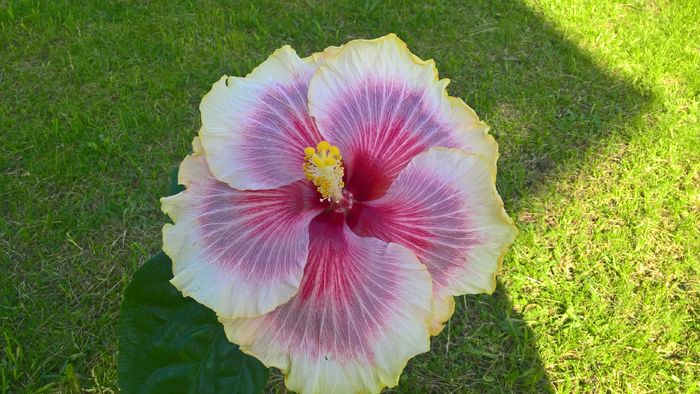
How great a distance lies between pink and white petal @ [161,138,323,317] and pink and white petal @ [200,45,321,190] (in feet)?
0.12

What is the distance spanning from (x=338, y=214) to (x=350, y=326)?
23 centimetres

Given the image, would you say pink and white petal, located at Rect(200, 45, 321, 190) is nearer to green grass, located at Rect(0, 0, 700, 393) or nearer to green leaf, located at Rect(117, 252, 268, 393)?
green leaf, located at Rect(117, 252, 268, 393)

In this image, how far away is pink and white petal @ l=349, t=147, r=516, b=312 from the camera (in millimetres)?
932

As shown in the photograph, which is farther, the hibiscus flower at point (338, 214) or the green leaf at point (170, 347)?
the green leaf at point (170, 347)

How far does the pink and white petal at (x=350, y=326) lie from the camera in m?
0.88

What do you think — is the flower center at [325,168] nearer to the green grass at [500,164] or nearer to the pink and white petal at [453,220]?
the pink and white petal at [453,220]

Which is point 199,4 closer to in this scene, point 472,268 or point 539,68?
point 539,68

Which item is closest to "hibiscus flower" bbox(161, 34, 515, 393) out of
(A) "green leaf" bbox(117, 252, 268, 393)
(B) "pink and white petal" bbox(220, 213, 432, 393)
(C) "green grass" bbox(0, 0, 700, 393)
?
(B) "pink and white petal" bbox(220, 213, 432, 393)

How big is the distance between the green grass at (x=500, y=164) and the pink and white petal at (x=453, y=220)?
48.1 inches

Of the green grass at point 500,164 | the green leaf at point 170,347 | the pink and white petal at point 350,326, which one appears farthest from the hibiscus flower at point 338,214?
the green grass at point 500,164

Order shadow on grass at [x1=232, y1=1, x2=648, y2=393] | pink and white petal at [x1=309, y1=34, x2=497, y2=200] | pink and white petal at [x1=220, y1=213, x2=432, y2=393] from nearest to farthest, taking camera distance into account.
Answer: pink and white petal at [x1=220, y1=213, x2=432, y2=393]
pink and white petal at [x1=309, y1=34, x2=497, y2=200]
shadow on grass at [x1=232, y1=1, x2=648, y2=393]

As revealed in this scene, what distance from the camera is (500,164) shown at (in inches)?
111

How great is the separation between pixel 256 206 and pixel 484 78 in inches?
95.6

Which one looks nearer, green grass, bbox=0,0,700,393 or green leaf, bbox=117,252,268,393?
green leaf, bbox=117,252,268,393
